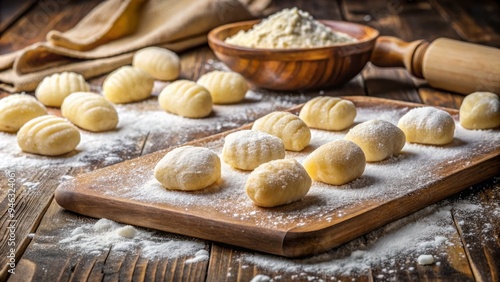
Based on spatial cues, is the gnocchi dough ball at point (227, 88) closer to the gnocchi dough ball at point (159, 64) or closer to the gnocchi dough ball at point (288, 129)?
the gnocchi dough ball at point (159, 64)

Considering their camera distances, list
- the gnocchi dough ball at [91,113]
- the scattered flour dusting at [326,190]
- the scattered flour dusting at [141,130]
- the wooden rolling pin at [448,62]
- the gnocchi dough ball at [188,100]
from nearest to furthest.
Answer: the scattered flour dusting at [326,190], the scattered flour dusting at [141,130], the gnocchi dough ball at [91,113], the gnocchi dough ball at [188,100], the wooden rolling pin at [448,62]

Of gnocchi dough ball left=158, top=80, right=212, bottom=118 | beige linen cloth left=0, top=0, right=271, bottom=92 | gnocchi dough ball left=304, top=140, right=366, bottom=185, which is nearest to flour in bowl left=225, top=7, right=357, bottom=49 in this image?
gnocchi dough ball left=158, top=80, right=212, bottom=118

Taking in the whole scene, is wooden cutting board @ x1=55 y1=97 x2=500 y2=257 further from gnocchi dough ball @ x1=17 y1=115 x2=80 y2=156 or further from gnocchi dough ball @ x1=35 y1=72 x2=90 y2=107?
gnocchi dough ball @ x1=35 y1=72 x2=90 y2=107

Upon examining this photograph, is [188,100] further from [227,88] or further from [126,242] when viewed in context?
[126,242]

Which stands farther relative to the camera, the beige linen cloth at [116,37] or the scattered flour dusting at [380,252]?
the beige linen cloth at [116,37]

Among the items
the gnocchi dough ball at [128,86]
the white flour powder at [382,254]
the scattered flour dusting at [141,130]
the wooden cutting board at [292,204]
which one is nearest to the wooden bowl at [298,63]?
the scattered flour dusting at [141,130]
